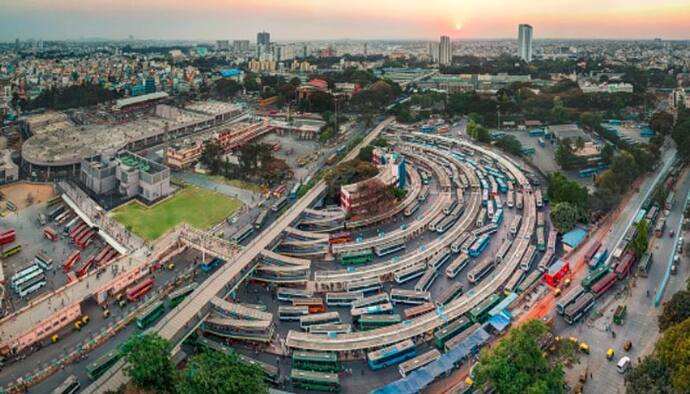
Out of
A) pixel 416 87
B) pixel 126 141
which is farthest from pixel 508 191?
pixel 416 87

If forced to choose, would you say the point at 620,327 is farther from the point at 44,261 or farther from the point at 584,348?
the point at 44,261

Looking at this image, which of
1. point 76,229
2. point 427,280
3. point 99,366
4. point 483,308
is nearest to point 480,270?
point 427,280

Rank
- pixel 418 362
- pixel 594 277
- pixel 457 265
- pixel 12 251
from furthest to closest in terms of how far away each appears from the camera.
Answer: pixel 12 251, pixel 457 265, pixel 594 277, pixel 418 362

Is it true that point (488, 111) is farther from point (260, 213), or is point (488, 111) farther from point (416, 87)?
point (260, 213)

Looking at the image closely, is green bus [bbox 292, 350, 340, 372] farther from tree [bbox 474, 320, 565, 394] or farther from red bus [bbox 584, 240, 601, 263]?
red bus [bbox 584, 240, 601, 263]

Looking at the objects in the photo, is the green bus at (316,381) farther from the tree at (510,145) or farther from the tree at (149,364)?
the tree at (510,145)

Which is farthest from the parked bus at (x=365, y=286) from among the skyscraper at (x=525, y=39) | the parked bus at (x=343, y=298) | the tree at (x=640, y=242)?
the skyscraper at (x=525, y=39)
